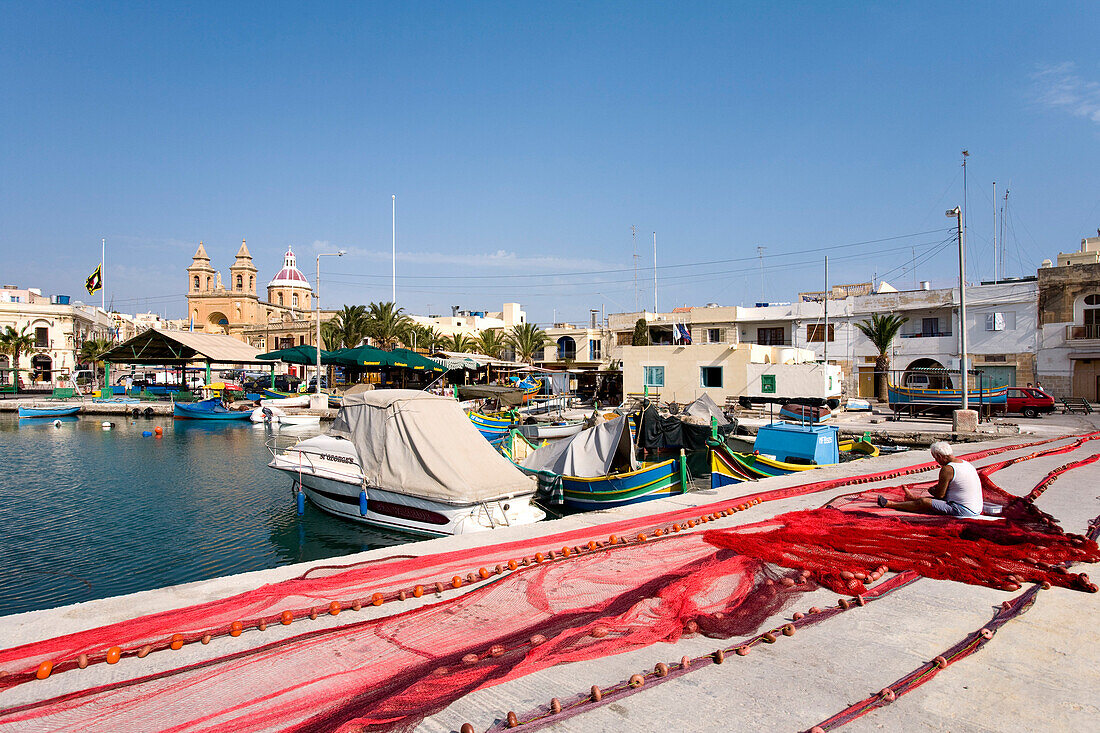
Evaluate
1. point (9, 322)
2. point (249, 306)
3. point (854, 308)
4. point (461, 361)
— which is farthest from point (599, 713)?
point (249, 306)

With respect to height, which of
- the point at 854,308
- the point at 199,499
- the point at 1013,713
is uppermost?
the point at 854,308

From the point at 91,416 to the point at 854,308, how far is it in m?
55.8

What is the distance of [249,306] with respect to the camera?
97.6 meters

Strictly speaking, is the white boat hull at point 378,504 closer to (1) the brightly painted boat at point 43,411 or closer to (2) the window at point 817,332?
(1) the brightly painted boat at point 43,411

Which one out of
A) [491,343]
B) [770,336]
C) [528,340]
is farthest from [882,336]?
[491,343]

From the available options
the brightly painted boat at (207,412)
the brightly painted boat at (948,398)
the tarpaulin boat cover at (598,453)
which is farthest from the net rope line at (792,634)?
the brightly painted boat at (207,412)

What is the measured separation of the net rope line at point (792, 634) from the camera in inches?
149

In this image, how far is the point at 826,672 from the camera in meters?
4.39

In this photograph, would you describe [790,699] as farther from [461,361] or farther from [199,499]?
[461,361]

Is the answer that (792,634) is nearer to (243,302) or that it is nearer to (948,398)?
(948,398)

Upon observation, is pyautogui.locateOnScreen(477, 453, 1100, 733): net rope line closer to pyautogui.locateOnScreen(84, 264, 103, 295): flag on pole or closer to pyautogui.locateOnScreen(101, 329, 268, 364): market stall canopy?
pyautogui.locateOnScreen(101, 329, 268, 364): market stall canopy

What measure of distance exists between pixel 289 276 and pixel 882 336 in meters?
90.8

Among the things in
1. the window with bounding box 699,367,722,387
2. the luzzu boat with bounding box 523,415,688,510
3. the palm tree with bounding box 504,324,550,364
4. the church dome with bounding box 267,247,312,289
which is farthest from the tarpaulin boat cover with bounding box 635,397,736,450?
the church dome with bounding box 267,247,312,289

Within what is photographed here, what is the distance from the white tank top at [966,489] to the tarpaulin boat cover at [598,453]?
8217 millimetres
